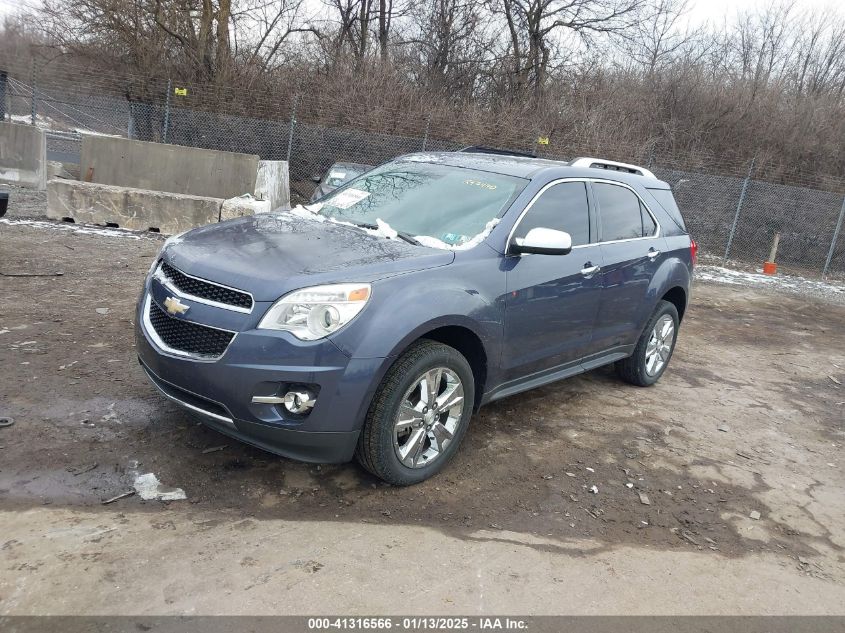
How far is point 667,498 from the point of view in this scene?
390cm

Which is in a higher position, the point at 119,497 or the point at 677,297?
the point at 677,297

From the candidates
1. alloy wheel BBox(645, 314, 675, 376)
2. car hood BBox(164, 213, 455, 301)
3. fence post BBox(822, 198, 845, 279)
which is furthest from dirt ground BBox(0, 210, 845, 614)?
fence post BBox(822, 198, 845, 279)

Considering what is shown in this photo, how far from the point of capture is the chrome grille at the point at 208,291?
10.5ft

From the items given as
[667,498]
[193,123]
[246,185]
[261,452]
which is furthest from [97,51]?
[667,498]

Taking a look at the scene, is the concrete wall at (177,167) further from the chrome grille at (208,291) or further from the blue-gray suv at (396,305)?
the chrome grille at (208,291)

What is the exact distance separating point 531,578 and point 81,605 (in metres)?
1.82

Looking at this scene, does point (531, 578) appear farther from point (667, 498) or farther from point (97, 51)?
point (97, 51)

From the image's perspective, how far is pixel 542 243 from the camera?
153 inches

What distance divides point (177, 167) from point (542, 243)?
33.5 ft

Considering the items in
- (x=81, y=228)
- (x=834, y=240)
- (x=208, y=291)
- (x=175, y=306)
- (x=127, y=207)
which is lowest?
(x=81, y=228)

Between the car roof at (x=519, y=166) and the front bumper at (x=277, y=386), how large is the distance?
2002mm

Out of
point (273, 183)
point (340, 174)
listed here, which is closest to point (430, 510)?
point (340, 174)

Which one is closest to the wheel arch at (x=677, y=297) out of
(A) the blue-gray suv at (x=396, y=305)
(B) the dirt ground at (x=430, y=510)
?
(A) the blue-gray suv at (x=396, y=305)

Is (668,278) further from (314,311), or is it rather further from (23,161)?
(23,161)
